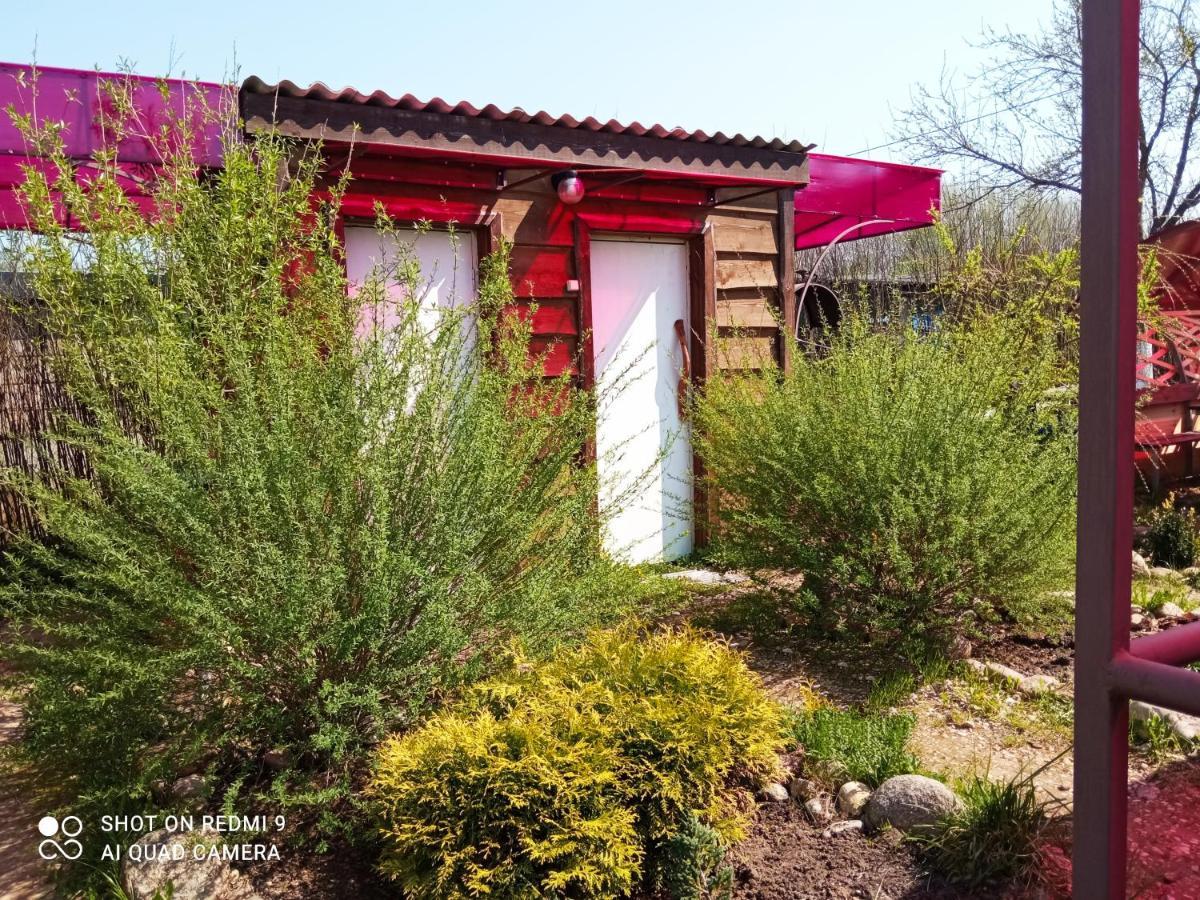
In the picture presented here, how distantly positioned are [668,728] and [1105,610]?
4.45ft

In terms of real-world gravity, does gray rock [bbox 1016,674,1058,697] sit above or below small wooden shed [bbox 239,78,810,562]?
below

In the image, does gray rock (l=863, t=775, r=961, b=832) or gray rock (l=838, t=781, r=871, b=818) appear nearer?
gray rock (l=863, t=775, r=961, b=832)

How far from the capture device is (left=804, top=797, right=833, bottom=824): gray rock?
2.71 m

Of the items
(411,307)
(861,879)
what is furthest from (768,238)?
(861,879)

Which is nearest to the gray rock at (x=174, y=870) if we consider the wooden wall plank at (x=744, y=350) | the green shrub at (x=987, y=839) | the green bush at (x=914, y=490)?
the green shrub at (x=987, y=839)

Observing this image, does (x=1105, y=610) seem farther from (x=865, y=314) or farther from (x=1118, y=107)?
(x=865, y=314)

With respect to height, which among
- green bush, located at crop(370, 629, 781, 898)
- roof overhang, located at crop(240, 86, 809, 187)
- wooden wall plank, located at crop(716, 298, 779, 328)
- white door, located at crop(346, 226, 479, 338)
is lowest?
green bush, located at crop(370, 629, 781, 898)

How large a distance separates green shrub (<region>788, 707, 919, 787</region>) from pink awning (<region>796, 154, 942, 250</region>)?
18.8ft

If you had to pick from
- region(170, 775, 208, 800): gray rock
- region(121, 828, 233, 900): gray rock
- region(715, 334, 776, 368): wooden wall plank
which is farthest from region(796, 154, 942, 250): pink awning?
region(121, 828, 233, 900): gray rock

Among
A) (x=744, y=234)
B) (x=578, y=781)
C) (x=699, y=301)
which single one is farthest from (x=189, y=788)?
(x=744, y=234)

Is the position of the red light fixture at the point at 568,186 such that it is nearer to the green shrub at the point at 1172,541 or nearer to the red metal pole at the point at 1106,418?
the red metal pole at the point at 1106,418

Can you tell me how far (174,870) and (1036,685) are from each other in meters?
3.27

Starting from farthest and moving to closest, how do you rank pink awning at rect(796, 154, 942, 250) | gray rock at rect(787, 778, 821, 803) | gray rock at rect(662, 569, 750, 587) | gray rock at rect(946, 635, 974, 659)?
pink awning at rect(796, 154, 942, 250)
gray rock at rect(662, 569, 750, 587)
gray rock at rect(946, 635, 974, 659)
gray rock at rect(787, 778, 821, 803)

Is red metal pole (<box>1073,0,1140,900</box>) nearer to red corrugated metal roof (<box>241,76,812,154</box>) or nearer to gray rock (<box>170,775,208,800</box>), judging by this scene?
gray rock (<box>170,775,208,800</box>)
